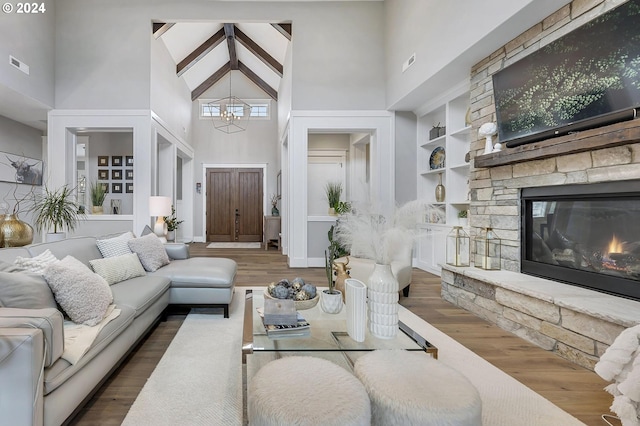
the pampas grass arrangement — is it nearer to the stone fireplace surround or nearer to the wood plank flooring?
the wood plank flooring

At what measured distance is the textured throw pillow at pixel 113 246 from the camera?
9.18ft

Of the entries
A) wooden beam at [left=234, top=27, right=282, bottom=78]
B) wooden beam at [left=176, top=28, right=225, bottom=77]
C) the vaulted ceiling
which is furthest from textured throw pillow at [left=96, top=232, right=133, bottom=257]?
wooden beam at [left=234, top=27, right=282, bottom=78]

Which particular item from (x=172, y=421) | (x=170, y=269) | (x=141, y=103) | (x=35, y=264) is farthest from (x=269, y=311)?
(x=141, y=103)

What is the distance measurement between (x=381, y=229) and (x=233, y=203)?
7.85 meters

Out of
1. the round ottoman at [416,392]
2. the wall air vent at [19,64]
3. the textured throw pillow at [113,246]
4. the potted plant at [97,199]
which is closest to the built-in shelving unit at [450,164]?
the round ottoman at [416,392]

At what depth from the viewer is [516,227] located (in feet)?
9.87

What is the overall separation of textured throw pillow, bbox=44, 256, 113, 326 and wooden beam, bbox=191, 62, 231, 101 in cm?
785

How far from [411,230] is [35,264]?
2.15m

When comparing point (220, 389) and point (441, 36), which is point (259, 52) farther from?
point (220, 389)

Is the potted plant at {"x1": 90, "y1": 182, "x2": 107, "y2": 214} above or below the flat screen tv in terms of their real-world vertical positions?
below

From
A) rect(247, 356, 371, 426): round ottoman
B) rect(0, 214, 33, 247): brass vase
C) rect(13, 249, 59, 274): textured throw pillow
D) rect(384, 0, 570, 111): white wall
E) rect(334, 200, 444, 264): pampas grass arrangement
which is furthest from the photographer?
rect(384, 0, 570, 111): white wall

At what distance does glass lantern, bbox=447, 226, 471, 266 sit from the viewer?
134 inches

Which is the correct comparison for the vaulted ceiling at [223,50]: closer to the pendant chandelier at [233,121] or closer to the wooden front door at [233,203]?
the pendant chandelier at [233,121]

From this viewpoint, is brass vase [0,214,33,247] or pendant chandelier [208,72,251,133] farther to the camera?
pendant chandelier [208,72,251,133]
